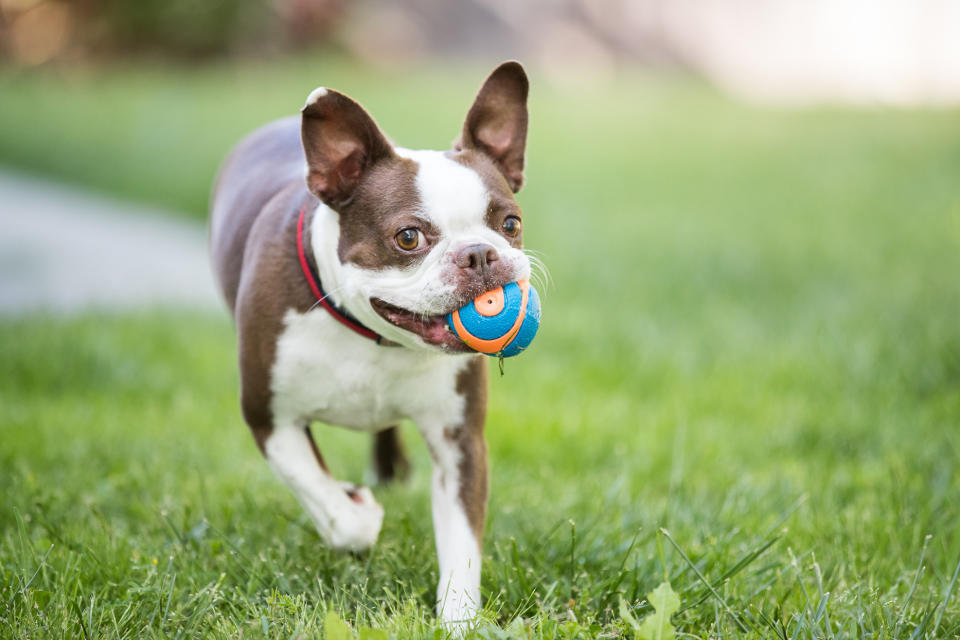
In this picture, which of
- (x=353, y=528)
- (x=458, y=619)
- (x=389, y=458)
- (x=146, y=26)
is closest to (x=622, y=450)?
(x=389, y=458)

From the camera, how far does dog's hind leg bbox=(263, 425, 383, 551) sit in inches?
108

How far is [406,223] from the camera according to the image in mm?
2502

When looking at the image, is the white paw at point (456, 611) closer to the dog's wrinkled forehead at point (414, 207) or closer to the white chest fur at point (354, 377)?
the white chest fur at point (354, 377)

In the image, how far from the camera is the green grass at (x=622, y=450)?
2541 millimetres

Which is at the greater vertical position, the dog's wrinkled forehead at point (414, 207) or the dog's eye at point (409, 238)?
the dog's wrinkled forehead at point (414, 207)

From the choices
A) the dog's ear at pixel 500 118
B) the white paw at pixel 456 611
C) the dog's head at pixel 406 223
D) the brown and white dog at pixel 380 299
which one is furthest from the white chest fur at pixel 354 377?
the dog's ear at pixel 500 118

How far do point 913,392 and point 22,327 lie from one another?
441 centimetres

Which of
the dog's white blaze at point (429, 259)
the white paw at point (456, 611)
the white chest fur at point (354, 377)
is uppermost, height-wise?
the dog's white blaze at point (429, 259)

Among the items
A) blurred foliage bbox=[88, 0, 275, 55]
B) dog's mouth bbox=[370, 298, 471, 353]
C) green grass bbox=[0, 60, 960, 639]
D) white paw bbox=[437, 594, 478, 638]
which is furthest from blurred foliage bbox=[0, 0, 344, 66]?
white paw bbox=[437, 594, 478, 638]

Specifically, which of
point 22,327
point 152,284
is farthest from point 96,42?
point 22,327

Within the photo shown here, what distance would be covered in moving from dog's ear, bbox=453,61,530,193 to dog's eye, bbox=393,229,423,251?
1.60 feet

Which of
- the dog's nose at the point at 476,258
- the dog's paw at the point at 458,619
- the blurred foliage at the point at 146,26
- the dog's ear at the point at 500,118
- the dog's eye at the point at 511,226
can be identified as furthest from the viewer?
the blurred foliage at the point at 146,26

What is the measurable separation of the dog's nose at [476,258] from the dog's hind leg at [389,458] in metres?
1.43

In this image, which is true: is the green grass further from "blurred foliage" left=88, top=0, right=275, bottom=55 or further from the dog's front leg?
"blurred foliage" left=88, top=0, right=275, bottom=55
